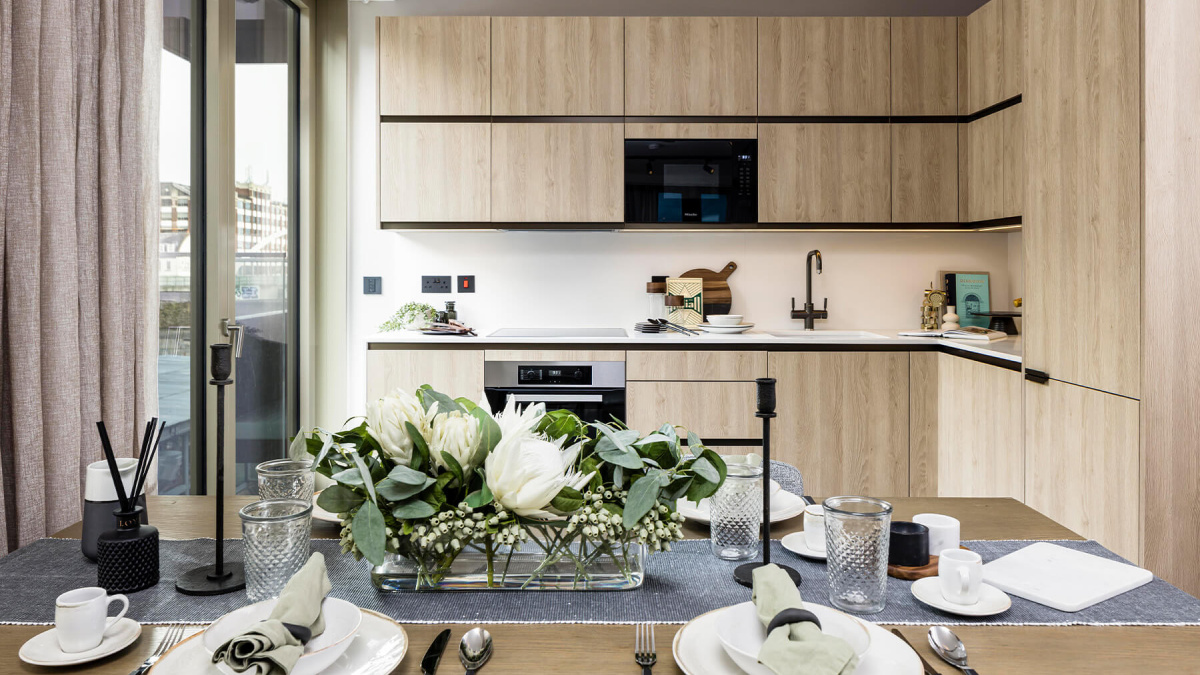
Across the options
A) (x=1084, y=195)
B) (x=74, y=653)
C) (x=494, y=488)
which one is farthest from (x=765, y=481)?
(x=1084, y=195)

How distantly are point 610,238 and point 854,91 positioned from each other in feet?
4.38

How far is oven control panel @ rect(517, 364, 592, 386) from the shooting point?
3480mm

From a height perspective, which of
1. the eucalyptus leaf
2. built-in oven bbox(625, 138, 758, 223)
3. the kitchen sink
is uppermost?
built-in oven bbox(625, 138, 758, 223)

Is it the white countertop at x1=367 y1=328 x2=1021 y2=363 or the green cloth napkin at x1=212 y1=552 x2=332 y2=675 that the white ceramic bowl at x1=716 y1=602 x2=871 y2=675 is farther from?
the white countertop at x1=367 y1=328 x2=1021 y2=363

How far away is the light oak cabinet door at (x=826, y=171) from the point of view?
3.65 m

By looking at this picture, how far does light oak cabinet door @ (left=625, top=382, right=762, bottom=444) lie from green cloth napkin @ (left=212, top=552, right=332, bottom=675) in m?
2.65

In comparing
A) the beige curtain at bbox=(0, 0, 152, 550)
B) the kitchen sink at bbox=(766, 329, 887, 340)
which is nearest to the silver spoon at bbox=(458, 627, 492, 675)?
the beige curtain at bbox=(0, 0, 152, 550)

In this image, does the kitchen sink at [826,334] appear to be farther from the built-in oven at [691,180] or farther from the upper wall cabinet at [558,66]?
the upper wall cabinet at [558,66]

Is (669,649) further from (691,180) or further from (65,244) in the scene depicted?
(691,180)

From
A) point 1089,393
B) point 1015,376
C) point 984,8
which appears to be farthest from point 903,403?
point 984,8

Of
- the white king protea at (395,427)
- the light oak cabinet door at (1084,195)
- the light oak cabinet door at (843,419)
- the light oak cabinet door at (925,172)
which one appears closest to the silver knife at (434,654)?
the white king protea at (395,427)

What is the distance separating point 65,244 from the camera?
1.93 metres

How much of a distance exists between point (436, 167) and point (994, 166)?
2.46 m

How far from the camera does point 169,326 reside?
264 cm
